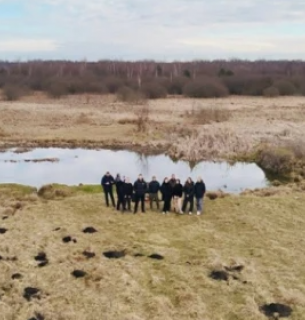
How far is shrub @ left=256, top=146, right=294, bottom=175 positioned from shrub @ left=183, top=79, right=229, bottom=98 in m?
38.4

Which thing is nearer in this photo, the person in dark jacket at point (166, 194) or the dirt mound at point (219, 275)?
the dirt mound at point (219, 275)

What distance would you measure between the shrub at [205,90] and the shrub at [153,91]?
11.6ft

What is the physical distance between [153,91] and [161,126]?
25.9m

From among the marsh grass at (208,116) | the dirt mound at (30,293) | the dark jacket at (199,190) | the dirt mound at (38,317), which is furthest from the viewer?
the marsh grass at (208,116)

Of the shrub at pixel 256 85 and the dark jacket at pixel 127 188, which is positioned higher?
the shrub at pixel 256 85

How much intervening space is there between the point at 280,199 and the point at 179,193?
5.05m

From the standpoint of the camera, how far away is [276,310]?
14.5m

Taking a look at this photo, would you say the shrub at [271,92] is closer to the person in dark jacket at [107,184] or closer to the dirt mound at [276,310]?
the person in dark jacket at [107,184]

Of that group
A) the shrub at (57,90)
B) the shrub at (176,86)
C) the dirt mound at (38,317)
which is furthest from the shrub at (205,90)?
the dirt mound at (38,317)

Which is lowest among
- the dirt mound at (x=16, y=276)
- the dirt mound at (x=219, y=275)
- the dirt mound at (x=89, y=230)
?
the dirt mound at (x=16, y=276)

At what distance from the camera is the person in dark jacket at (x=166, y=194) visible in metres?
22.2

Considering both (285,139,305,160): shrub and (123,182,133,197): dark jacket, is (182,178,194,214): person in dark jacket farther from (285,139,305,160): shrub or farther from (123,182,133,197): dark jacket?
(285,139,305,160): shrub

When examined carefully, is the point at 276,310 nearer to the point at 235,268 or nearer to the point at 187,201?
the point at 235,268

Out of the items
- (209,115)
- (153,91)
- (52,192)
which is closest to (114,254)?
(52,192)
